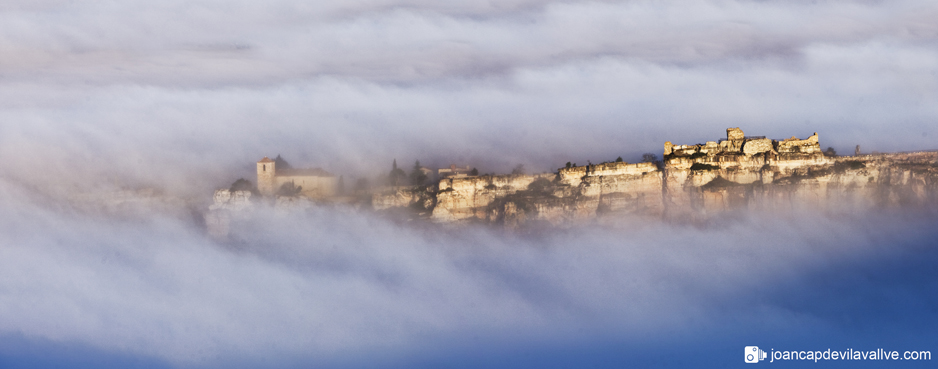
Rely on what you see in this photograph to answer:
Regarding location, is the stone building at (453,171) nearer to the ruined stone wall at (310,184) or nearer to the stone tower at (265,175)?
the ruined stone wall at (310,184)

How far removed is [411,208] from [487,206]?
4701 millimetres

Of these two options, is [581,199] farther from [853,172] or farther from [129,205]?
[129,205]

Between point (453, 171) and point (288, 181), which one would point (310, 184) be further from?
point (453, 171)

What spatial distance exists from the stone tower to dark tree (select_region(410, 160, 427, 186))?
9.05 meters

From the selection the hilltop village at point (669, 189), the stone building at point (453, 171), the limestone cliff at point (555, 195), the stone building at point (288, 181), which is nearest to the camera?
the hilltop village at point (669, 189)

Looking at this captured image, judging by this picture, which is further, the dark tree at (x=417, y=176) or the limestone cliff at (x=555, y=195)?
the dark tree at (x=417, y=176)

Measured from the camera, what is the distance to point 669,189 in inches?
2135

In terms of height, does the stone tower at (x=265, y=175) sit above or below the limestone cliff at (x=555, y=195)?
above

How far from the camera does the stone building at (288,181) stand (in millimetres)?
60875

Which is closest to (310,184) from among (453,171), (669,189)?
(453,171)

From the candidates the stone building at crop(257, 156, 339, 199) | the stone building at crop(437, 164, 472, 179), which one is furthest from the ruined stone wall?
the stone building at crop(437, 164, 472, 179)

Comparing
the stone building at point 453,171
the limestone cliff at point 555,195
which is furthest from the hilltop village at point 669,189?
the stone building at point 453,171

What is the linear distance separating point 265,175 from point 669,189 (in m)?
24.6

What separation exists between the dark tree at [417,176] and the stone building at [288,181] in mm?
5613
